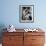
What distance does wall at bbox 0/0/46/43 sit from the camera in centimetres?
405

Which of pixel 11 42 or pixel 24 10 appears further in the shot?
pixel 24 10

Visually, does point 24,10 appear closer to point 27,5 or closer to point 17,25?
point 27,5

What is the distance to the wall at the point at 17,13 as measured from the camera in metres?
4.05

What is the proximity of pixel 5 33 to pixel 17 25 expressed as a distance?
0.65 m

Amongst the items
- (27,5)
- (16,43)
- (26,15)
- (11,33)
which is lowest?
(16,43)

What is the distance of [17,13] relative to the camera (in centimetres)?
407

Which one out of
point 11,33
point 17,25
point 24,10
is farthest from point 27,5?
point 11,33

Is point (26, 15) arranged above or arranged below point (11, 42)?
above

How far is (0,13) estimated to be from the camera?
407 cm

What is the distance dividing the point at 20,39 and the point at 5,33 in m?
0.46

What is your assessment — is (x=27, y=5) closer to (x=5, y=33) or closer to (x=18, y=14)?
(x=18, y=14)

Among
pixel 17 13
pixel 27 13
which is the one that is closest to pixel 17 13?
pixel 17 13

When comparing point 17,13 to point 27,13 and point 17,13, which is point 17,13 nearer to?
point 17,13

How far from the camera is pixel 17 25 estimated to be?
162 inches
